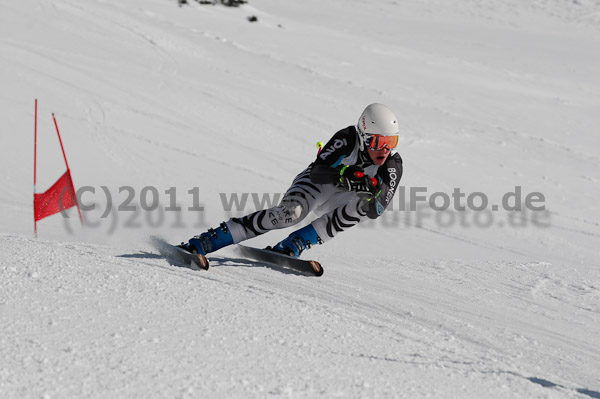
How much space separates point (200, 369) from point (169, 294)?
104 centimetres

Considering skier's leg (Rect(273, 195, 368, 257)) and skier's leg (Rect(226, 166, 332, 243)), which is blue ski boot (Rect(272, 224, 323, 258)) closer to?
skier's leg (Rect(273, 195, 368, 257))

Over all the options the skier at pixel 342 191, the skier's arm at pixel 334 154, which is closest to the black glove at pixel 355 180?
the skier at pixel 342 191

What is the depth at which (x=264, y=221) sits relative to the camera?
18.4ft

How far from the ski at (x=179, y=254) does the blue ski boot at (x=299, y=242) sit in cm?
80

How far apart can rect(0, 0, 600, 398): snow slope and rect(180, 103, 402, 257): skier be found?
337 mm

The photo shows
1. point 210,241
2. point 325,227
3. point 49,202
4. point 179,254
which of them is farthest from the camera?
point 49,202

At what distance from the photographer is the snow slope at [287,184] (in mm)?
3295

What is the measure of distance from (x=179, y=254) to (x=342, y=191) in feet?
5.09

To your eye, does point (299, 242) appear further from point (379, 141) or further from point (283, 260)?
point (379, 141)

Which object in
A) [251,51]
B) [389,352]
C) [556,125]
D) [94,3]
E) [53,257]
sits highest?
[94,3]

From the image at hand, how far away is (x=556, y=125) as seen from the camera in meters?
14.1

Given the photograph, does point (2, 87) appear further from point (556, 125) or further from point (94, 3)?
point (556, 125)

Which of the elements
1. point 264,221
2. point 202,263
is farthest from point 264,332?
point 264,221

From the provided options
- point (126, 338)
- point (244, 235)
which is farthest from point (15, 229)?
point (126, 338)
